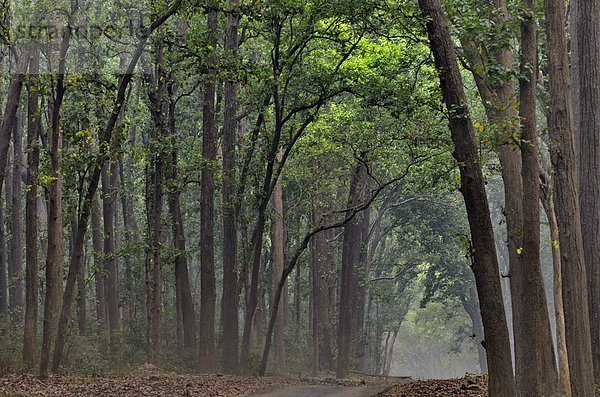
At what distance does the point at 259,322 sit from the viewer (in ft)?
123

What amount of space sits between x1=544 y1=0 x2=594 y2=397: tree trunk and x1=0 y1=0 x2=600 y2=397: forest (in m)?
0.02

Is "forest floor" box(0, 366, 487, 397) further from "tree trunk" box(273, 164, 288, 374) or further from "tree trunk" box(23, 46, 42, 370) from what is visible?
"tree trunk" box(273, 164, 288, 374)

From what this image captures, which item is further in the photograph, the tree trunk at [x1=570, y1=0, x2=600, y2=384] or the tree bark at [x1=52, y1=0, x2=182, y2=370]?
the tree bark at [x1=52, y1=0, x2=182, y2=370]

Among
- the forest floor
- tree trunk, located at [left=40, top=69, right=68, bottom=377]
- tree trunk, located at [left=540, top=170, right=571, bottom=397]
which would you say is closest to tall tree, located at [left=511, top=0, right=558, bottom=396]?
tree trunk, located at [left=540, top=170, right=571, bottom=397]

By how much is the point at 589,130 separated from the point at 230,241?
473 inches

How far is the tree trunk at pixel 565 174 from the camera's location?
1214cm

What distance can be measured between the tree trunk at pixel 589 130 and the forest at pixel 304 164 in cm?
3

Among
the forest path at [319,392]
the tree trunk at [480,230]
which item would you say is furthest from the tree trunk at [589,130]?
the forest path at [319,392]

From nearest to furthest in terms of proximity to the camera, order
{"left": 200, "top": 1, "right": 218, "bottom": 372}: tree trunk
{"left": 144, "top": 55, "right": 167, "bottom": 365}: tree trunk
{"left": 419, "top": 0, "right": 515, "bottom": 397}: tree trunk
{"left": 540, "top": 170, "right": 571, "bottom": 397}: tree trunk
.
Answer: {"left": 419, "top": 0, "right": 515, "bottom": 397}: tree trunk
{"left": 540, "top": 170, "right": 571, "bottom": 397}: tree trunk
{"left": 144, "top": 55, "right": 167, "bottom": 365}: tree trunk
{"left": 200, "top": 1, "right": 218, "bottom": 372}: tree trunk

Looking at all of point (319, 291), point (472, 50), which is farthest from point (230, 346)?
point (472, 50)

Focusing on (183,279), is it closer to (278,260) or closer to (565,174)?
(278,260)

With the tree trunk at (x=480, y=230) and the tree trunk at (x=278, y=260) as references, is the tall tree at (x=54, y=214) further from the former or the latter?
the tree trunk at (x=278, y=260)

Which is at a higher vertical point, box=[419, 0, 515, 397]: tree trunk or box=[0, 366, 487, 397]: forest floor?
box=[419, 0, 515, 397]: tree trunk

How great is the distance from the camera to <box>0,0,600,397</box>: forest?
11945mm
